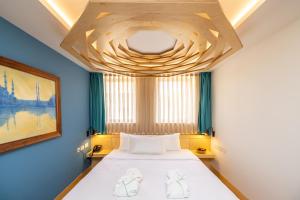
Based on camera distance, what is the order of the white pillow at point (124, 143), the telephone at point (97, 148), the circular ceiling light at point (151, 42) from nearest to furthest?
1. the circular ceiling light at point (151, 42)
2. the white pillow at point (124, 143)
3. the telephone at point (97, 148)

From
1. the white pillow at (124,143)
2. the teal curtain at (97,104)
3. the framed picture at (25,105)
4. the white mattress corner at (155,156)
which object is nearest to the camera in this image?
the framed picture at (25,105)

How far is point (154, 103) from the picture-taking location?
369 cm

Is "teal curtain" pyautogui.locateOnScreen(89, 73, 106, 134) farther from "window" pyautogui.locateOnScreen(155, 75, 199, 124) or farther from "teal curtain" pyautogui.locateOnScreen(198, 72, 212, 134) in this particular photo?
"teal curtain" pyautogui.locateOnScreen(198, 72, 212, 134)

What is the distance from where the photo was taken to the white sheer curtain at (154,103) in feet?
12.1

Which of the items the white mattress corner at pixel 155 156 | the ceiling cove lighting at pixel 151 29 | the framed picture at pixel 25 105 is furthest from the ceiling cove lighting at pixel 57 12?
the white mattress corner at pixel 155 156

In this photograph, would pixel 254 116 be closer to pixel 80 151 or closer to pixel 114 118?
pixel 114 118

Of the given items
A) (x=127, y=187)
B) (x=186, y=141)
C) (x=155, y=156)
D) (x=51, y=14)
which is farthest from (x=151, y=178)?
(x=51, y=14)

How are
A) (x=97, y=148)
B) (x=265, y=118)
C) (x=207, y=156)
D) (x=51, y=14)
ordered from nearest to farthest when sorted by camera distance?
(x=51, y=14) → (x=265, y=118) → (x=207, y=156) → (x=97, y=148)

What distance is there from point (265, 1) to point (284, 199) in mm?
1958

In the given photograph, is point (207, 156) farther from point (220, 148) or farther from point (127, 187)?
point (127, 187)

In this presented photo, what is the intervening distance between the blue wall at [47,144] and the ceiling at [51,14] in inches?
6.0

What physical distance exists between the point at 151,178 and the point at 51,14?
2086 millimetres

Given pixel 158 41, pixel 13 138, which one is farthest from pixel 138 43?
pixel 13 138

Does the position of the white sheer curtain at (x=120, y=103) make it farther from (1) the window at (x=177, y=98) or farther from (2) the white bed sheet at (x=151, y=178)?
(2) the white bed sheet at (x=151, y=178)
